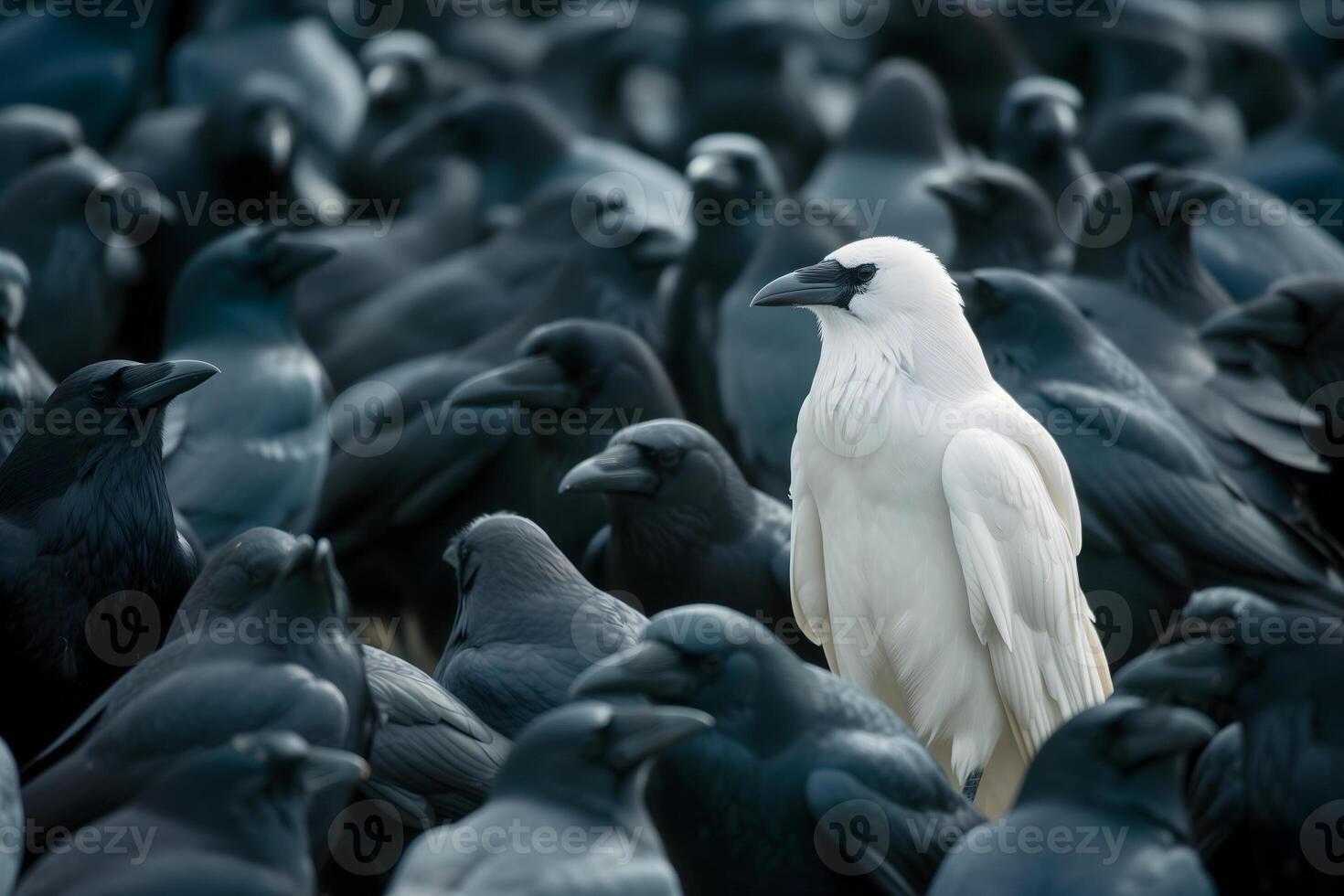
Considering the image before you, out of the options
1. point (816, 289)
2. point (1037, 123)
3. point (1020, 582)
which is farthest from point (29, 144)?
point (1020, 582)

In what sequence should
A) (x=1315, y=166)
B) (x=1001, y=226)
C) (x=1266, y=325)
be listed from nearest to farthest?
(x=1266, y=325)
(x=1001, y=226)
(x=1315, y=166)

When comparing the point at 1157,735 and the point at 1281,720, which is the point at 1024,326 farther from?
the point at 1157,735

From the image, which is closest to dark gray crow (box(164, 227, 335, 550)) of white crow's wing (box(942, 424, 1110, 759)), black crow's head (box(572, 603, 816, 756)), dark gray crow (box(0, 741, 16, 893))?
dark gray crow (box(0, 741, 16, 893))

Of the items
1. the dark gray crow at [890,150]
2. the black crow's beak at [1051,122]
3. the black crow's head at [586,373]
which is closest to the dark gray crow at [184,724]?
the black crow's head at [586,373]

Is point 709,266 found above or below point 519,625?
below

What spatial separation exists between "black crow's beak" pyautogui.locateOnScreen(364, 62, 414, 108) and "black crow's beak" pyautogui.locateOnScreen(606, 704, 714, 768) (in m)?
6.91

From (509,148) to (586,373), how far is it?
359 cm

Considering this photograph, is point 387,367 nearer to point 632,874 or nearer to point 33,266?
point 33,266

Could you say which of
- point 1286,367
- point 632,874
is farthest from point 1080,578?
point 632,874

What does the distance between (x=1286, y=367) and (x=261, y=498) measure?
324cm

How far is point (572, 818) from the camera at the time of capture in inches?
141

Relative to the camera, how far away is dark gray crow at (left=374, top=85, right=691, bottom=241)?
30.4ft

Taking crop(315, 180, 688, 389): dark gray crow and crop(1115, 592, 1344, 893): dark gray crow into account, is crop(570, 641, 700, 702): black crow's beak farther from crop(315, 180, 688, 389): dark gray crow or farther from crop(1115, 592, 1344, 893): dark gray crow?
crop(315, 180, 688, 389): dark gray crow

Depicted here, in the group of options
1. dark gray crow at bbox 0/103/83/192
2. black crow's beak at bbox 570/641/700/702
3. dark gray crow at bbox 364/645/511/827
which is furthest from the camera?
dark gray crow at bbox 0/103/83/192
